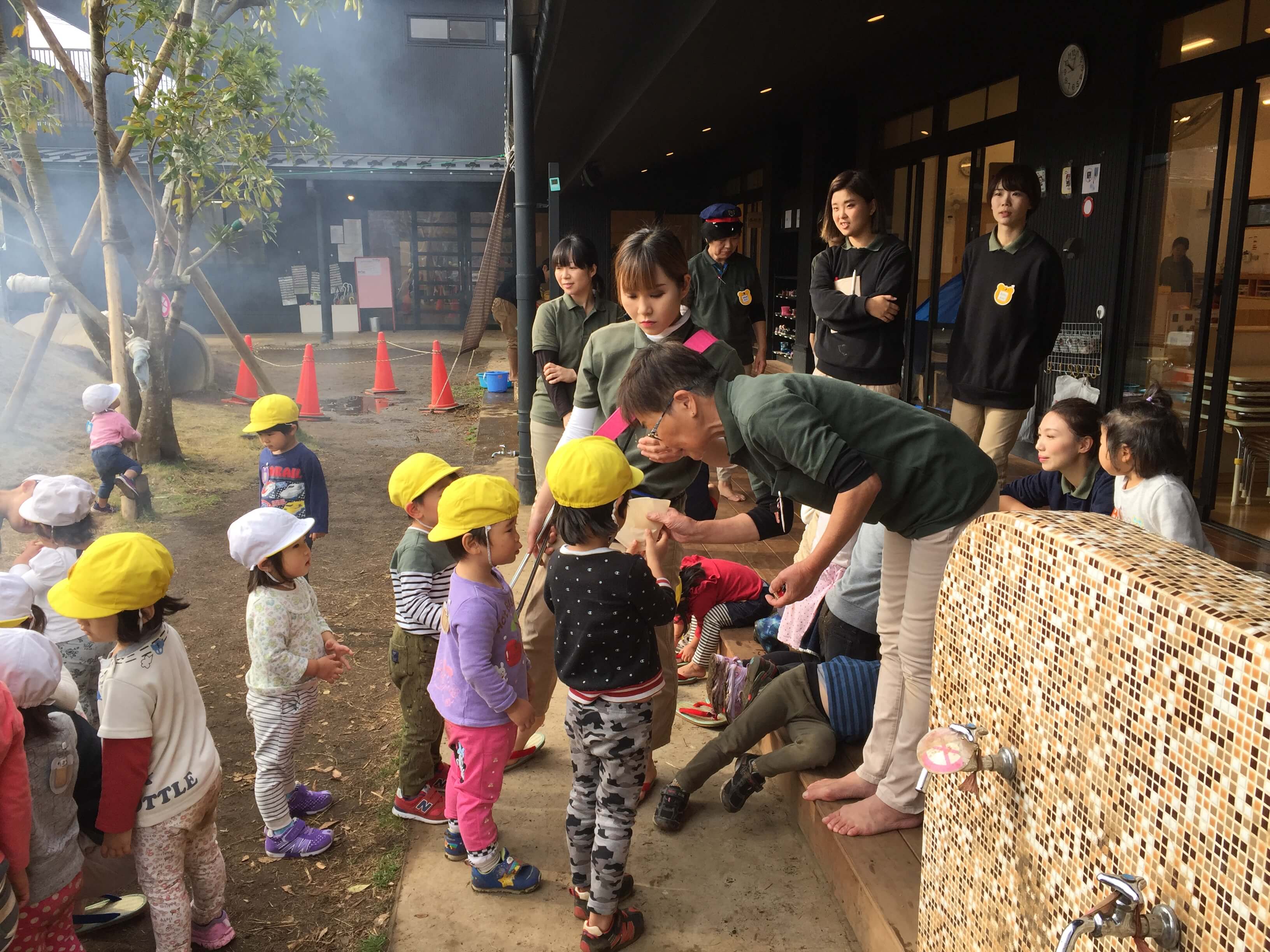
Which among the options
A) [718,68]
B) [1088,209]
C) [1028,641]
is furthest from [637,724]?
[718,68]

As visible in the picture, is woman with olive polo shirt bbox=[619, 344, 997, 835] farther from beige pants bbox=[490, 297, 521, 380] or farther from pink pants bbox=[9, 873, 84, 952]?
beige pants bbox=[490, 297, 521, 380]

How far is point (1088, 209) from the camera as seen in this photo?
20.8 ft

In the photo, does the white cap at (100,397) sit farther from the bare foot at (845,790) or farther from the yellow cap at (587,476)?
the bare foot at (845,790)

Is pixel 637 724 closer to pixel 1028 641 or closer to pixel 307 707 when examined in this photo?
pixel 307 707

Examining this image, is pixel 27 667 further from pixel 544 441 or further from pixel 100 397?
pixel 100 397

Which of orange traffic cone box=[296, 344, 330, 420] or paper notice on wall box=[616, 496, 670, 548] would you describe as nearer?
paper notice on wall box=[616, 496, 670, 548]

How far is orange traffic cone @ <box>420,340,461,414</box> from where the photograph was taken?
12531 millimetres

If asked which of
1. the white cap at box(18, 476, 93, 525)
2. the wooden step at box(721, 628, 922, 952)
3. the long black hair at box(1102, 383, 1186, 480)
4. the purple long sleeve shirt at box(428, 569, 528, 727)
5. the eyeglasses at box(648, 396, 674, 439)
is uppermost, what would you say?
the eyeglasses at box(648, 396, 674, 439)

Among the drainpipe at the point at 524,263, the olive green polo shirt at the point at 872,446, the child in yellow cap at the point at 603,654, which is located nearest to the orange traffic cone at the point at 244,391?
the drainpipe at the point at 524,263

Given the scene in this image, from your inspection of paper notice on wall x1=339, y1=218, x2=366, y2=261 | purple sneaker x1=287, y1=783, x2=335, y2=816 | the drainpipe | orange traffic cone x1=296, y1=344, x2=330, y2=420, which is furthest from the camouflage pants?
paper notice on wall x1=339, y1=218, x2=366, y2=261

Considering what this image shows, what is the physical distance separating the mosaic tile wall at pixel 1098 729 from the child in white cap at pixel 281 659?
2.08 metres

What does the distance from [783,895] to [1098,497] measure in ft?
6.58

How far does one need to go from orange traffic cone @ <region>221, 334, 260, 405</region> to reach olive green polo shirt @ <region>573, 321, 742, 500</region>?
10.4 m

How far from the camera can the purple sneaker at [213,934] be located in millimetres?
2688
